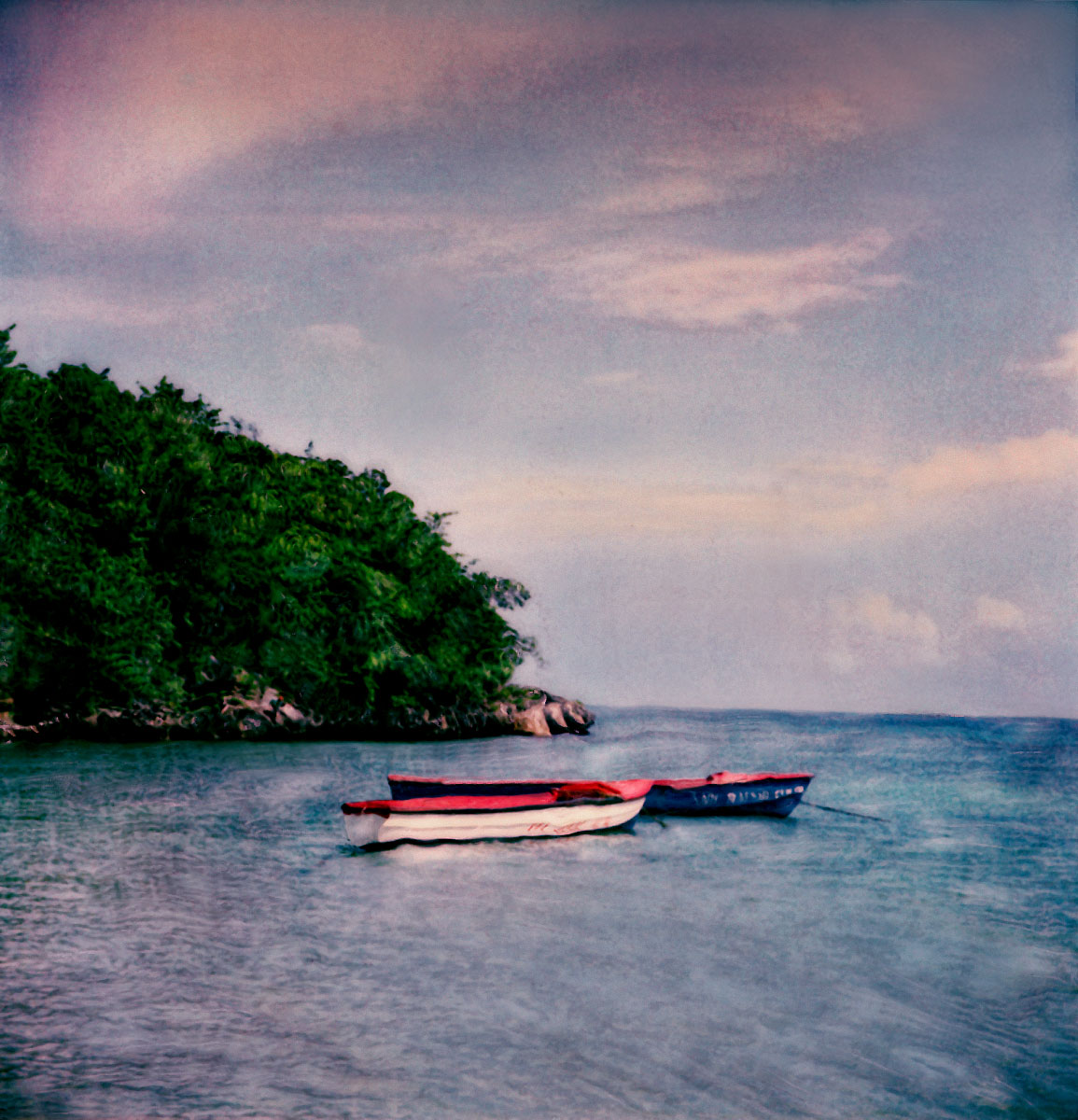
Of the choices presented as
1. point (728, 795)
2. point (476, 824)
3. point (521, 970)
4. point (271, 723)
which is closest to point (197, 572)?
point (271, 723)

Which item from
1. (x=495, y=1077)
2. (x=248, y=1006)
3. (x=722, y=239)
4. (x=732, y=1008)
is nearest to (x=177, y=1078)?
(x=248, y=1006)

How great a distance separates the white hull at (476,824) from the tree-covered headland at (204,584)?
807 centimetres

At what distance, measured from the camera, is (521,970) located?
15.9 feet

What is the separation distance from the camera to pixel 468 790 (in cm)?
872

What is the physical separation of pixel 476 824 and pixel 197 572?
380 inches

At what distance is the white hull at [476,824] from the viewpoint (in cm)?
769

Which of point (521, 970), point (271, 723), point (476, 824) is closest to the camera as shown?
point (521, 970)

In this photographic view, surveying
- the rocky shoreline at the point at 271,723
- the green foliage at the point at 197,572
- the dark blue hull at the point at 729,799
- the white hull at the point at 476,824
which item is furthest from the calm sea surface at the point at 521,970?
the rocky shoreline at the point at 271,723

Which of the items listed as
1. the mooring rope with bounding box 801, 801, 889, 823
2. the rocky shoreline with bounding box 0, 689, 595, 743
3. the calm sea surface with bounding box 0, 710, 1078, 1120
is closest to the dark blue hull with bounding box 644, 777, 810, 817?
the calm sea surface with bounding box 0, 710, 1078, 1120

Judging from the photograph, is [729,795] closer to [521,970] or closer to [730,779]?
[730,779]

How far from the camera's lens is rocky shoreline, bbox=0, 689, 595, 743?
1531 centimetres

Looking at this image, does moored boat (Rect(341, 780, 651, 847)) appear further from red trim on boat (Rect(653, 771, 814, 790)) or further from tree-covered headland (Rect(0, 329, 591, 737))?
tree-covered headland (Rect(0, 329, 591, 737))

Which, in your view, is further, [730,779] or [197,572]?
[197,572]

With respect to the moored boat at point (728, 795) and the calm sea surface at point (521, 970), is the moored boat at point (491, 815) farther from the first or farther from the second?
the moored boat at point (728, 795)
